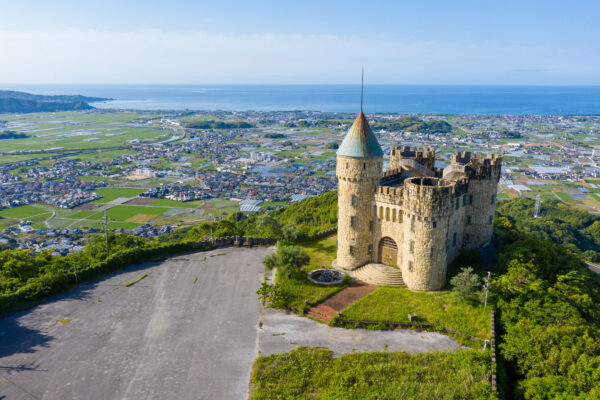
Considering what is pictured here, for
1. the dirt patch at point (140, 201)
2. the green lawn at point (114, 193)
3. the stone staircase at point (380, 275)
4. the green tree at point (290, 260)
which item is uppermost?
the green tree at point (290, 260)

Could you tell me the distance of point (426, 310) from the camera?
1353 inches

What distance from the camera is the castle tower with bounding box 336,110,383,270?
129 ft

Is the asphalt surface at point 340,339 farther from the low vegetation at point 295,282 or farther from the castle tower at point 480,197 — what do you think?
the castle tower at point 480,197

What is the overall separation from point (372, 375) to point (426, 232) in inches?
574

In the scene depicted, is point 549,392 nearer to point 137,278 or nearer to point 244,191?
point 137,278

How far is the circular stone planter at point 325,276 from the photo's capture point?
131 ft

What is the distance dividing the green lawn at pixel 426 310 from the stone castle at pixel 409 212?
199 centimetres

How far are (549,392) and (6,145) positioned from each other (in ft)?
792

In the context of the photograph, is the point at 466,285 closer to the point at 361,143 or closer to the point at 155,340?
the point at 361,143

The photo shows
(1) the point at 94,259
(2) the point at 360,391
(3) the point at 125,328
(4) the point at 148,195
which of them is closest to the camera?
(2) the point at 360,391

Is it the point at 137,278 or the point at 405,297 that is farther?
the point at 137,278

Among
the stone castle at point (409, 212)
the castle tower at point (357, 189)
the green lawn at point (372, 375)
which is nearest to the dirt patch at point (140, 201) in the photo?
the stone castle at point (409, 212)

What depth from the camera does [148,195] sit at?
117062 mm

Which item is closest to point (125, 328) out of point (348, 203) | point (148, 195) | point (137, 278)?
point (137, 278)
